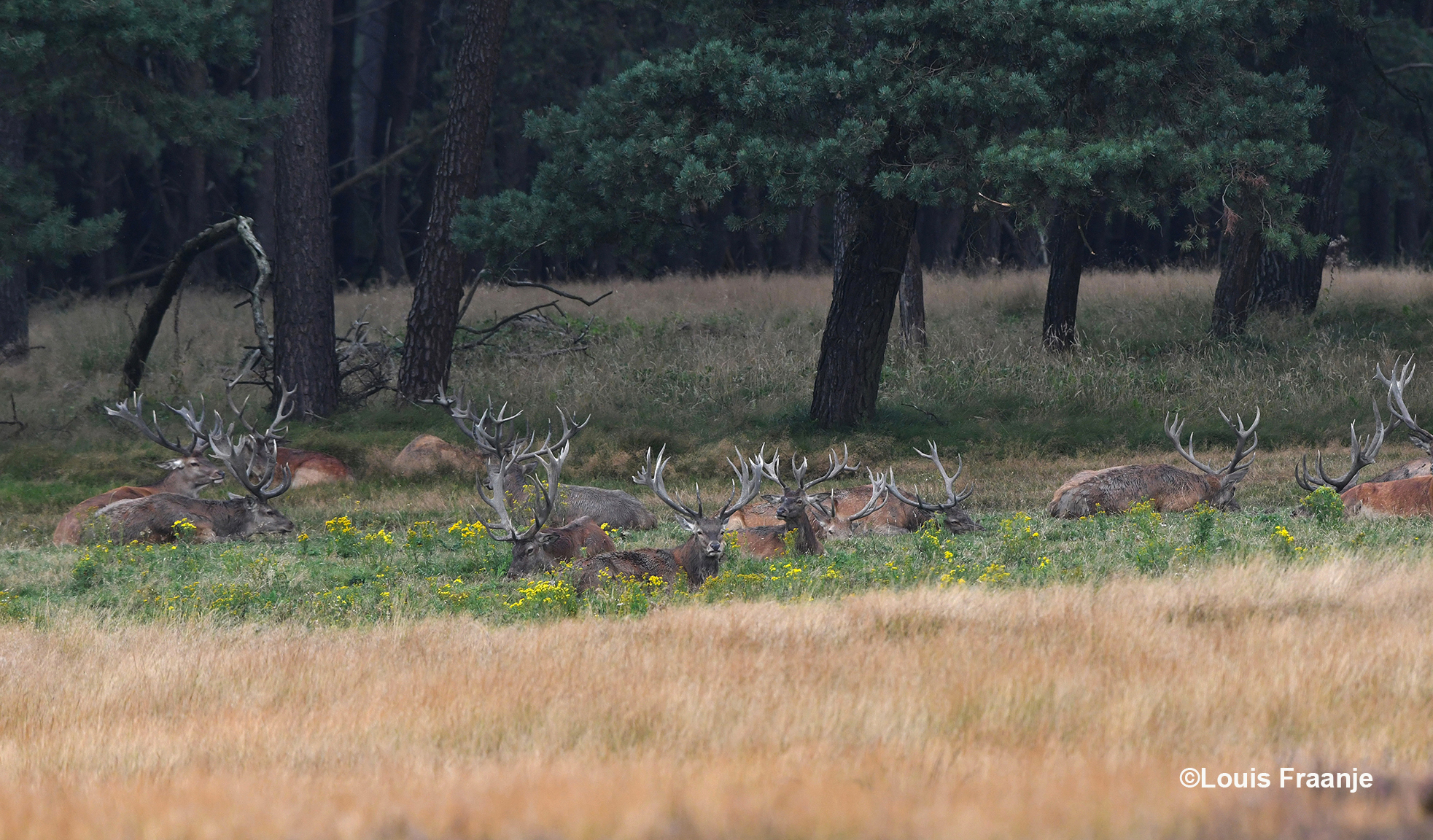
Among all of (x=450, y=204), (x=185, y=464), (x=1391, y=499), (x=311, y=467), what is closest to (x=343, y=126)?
(x=450, y=204)

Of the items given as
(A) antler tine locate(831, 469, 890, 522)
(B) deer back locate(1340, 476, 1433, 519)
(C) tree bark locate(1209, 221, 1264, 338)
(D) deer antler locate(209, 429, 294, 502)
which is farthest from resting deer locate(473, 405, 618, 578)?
(C) tree bark locate(1209, 221, 1264, 338)

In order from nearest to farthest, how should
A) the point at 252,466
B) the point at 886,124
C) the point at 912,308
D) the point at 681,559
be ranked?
the point at 681,559 < the point at 252,466 < the point at 886,124 < the point at 912,308

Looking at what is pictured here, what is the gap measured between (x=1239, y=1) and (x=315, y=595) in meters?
13.5

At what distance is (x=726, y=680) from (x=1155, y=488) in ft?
25.8

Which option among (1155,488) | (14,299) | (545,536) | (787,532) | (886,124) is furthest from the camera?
(14,299)

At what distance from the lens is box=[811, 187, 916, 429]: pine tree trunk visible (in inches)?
660

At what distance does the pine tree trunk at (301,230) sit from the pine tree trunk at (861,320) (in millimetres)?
6752

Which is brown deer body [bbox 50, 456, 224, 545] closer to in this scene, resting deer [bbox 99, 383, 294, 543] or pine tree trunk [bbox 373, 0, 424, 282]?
resting deer [bbox 99, 383, 294, 543]

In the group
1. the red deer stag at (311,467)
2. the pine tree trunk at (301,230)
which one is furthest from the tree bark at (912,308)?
the red deer stag at (311,467)

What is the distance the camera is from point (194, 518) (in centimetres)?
1261

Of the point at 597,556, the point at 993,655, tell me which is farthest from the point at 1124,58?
the point at 993,655

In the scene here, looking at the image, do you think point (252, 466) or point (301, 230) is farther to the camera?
point (301, 230)

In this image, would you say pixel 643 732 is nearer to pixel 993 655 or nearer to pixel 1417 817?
pixel 993 655

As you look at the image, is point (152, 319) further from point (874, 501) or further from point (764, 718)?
point (764, 718)
